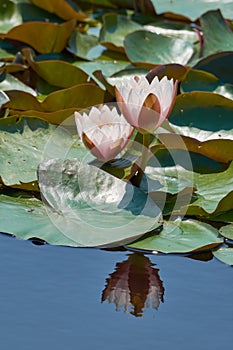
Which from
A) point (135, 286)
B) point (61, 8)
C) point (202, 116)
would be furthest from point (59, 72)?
point (135, 286)

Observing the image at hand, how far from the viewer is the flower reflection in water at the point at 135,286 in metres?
1.63

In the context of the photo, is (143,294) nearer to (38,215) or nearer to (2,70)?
(38,215)

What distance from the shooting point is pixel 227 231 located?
74.1 inches

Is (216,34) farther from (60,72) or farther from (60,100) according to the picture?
(60,100)

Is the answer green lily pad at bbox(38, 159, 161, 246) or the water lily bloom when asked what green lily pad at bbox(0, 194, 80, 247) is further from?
the water lily bloom

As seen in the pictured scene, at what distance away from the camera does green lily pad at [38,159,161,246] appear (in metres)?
1.82

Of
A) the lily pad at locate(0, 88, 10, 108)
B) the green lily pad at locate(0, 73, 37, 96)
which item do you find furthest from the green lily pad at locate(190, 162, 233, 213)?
the green lily pad at locate(0, 73, 37, 96)

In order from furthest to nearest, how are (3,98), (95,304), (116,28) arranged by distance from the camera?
1. (116,28)
2. (3,98)
3. (95,304)

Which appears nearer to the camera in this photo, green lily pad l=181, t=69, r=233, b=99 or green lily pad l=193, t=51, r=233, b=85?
green lily pad l=181, t=69, r=233, b=99

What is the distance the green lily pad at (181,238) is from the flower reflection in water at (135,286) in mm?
37

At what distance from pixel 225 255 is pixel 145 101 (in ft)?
1.27

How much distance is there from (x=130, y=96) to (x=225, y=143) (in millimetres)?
376

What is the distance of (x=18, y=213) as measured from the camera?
74.3 inches

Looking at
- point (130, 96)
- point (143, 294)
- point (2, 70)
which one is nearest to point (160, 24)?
point (2, 70)
